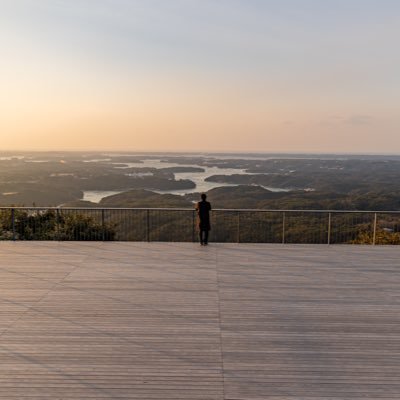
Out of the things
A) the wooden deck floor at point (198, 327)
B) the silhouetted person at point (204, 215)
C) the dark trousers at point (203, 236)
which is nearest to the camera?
the wooden deck floor at point (198, 327)

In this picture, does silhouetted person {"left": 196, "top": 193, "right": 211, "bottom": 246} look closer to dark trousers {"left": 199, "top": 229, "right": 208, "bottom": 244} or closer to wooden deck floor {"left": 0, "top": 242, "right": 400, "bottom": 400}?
dark trousers {"left": 199, "top": 229, "right": 208, "bottom": 244}

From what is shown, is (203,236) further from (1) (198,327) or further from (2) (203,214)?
(1) (198,327)

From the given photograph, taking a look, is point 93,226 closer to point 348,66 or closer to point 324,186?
point 348,66

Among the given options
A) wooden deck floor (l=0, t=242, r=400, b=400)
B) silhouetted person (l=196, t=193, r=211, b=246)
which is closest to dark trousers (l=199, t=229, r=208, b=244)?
silhouetted person (l=196, t=193, r=211, b=246)

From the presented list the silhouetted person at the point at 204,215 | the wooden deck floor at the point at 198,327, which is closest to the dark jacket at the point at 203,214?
the silhouetted person at the point at 204,215

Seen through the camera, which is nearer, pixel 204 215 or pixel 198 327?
pixel 198 327

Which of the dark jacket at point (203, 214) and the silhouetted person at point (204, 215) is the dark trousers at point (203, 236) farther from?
the dark jacket at point (203, 214)

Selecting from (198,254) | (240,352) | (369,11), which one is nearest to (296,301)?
(240,352)

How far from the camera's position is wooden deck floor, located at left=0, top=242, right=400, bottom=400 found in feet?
12.7

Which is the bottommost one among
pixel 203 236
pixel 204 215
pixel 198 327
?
pixel 198 327

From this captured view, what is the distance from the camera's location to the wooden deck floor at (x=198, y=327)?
152 inches

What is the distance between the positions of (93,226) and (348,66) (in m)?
25.9

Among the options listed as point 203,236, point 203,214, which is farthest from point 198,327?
point 203,236

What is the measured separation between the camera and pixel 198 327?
5.18 metres
